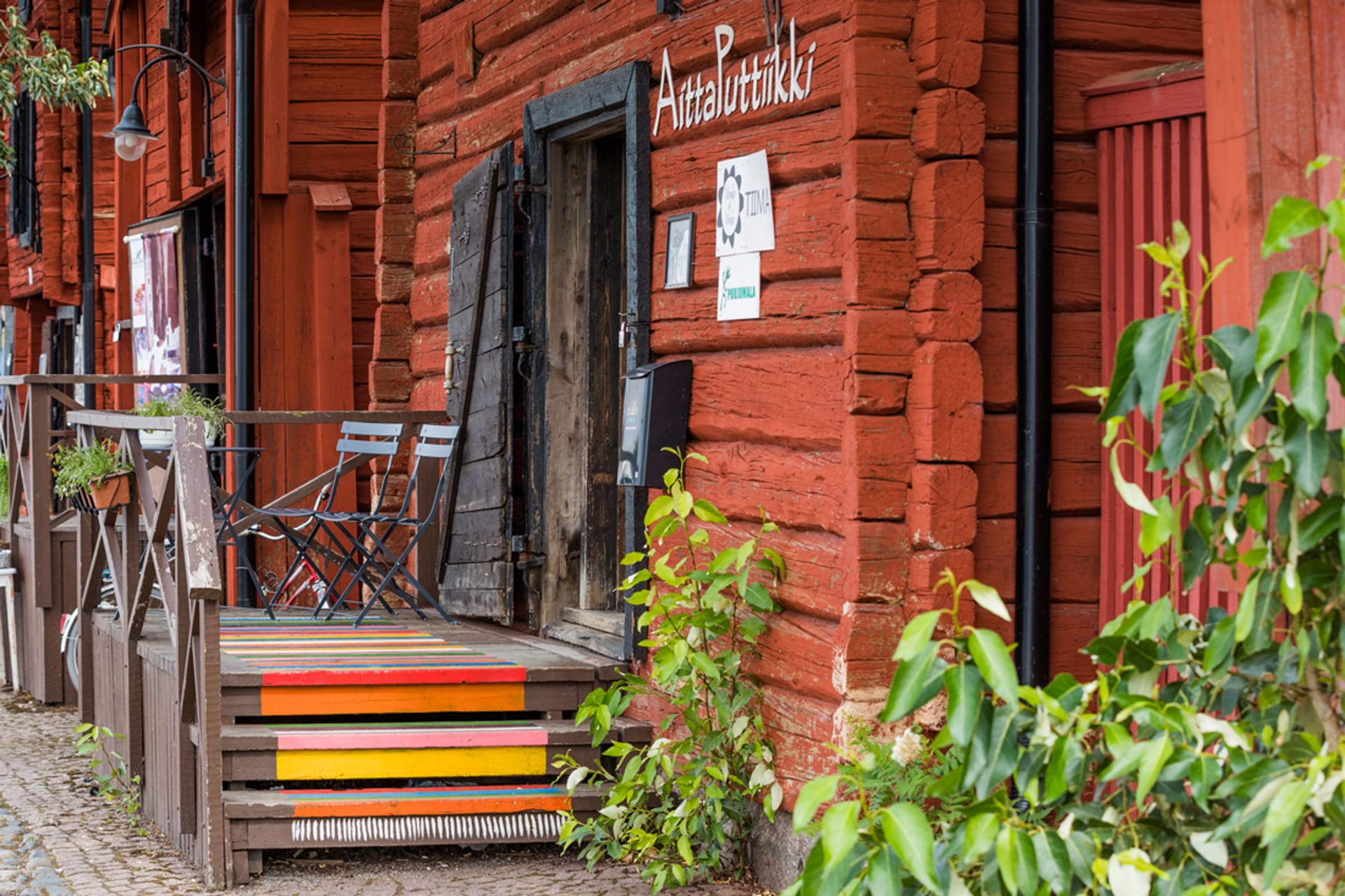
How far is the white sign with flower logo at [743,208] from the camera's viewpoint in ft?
15.9

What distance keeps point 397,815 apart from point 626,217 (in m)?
2.29

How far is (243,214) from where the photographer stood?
946 cm

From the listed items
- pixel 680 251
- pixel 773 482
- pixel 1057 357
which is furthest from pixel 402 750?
pixel 1057 357

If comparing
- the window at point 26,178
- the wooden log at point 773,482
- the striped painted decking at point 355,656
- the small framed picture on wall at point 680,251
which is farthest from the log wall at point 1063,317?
the window at point 26,178

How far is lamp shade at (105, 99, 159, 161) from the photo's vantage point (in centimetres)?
978

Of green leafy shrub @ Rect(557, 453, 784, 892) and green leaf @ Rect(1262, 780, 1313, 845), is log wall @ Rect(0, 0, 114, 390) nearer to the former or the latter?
green leafy shrub @ Rect(557, 453, 784, 892)

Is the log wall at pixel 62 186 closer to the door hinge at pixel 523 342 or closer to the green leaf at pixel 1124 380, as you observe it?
the door hinge at pixel 523 342

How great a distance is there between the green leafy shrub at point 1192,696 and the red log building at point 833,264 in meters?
0.86

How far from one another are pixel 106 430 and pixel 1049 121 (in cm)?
469

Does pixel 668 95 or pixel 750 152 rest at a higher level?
pixel 668 95

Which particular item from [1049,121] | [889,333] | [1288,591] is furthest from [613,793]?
[1288,591]

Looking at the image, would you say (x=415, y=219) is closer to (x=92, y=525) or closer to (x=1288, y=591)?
(x=92, y=525)

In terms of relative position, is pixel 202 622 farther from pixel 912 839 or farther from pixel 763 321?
pixel 912 839

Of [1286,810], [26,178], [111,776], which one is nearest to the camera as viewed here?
[1286,810]
